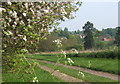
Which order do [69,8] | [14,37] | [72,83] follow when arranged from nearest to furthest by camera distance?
[14,37], [69,8], [72,83]

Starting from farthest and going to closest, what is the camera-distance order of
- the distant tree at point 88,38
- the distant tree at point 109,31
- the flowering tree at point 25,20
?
1. the distant tree at point 88,38
2. the distant tree at point 109,31
3. the flowering tree at point 25,20

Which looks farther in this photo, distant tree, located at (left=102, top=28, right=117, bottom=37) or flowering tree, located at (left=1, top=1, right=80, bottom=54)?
distant tree, located at (left=102, top=28, right=117, bottom=37)

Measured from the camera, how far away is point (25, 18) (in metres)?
4.06

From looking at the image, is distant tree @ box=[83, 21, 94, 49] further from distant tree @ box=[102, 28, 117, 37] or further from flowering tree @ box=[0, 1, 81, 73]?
flowering tree @ box=[0, 1, 81, 73]

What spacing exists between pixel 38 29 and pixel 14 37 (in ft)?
2.35

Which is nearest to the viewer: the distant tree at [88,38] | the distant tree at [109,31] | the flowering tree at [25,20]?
the flowering tree at [25,20]

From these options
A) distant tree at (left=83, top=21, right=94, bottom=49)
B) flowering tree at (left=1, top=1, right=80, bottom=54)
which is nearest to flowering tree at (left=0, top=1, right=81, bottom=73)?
flowering tree at (left=1, top=1, right=80, bottom=54)

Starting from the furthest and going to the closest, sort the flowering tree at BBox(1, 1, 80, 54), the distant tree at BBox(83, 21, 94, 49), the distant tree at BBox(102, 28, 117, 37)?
the distant tree at BBox(83, 21, 94, 49) < the distant tree at BBox(102, 28, 117, 37) < the flowering tree at BBox(1, 1, 80, 54)

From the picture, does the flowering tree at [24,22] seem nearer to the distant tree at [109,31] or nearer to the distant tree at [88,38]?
the distant tree at [109,31]

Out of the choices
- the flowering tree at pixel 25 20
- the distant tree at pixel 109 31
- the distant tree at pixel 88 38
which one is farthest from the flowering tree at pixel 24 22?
the distant tree at pixel 88 38

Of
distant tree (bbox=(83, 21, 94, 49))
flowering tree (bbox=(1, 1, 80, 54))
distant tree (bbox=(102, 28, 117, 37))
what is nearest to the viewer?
flowering tree (bbox=(1, 1, 80, 54))

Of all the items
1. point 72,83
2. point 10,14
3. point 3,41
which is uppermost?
point 10,14

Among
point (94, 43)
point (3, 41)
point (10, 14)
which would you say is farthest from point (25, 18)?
point (94, 43)

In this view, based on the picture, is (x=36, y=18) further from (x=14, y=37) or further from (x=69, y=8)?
(x=69, y=8)
